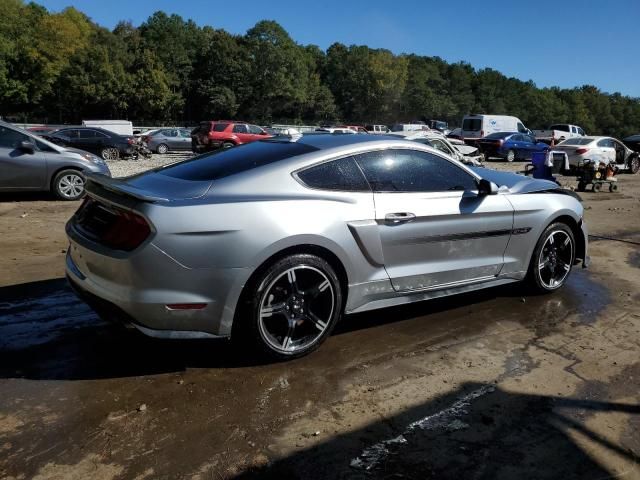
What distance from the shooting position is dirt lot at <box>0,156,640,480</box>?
2.71 m

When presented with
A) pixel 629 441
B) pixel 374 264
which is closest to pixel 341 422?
pixel 374 264

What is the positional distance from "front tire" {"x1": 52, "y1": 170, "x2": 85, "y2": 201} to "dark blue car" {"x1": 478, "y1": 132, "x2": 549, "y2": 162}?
64.8ft

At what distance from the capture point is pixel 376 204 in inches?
158

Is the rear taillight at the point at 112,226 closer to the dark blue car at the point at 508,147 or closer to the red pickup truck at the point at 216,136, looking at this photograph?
the red pickup truck at the point at 216,136

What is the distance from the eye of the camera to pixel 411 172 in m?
4.36

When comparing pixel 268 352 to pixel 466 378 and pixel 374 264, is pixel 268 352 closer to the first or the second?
pixel 374 264

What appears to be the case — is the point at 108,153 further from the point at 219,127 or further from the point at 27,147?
the point at 27,147

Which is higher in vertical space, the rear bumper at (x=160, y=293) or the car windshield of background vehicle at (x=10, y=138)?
the car windshield of background vehicle at (x=10, y=138)

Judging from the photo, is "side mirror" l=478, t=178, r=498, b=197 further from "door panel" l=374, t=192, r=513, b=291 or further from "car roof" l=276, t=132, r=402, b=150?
"car roof" l=276, t=132, r=402, b=150

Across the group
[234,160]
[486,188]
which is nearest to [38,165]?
[234,160]

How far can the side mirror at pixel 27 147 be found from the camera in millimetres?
9617

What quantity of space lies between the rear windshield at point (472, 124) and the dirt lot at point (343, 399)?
3035 centimetres

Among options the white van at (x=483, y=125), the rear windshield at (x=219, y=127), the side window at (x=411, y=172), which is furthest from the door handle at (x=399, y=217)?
the white van at (x=483, y=125)

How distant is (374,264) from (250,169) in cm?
111
